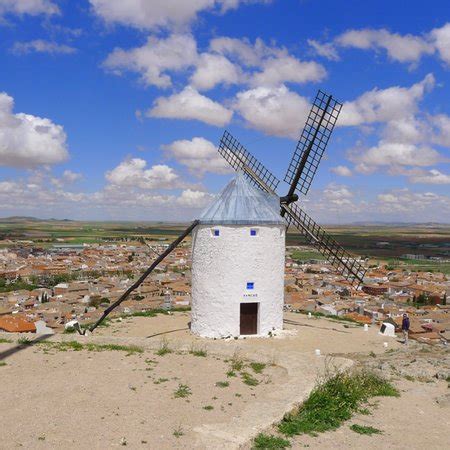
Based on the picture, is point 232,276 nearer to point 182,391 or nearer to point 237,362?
point 237,362

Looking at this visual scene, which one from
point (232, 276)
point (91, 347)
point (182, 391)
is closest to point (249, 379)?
point (182, 391)

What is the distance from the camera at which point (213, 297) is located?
1642 centimetres

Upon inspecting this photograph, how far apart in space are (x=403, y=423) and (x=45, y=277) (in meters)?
80.6

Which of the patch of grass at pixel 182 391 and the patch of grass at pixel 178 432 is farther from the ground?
the patch of grass at pixel 178 432

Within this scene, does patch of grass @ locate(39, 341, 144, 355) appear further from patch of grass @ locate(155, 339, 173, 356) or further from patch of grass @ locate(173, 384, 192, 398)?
→ patch of grass @ locate(173, 384, 192, 398)

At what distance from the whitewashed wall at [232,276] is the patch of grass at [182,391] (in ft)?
19.2

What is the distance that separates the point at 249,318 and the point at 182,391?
265 inches

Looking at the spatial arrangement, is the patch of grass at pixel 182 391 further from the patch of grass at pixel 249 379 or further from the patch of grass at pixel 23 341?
the patch of grass at pixel 23 341

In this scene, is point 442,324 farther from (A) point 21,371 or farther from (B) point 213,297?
(A) point 21,371

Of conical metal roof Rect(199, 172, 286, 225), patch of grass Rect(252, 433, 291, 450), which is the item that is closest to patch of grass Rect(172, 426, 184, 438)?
patch of grass Rect(252, 433, 291, 450)

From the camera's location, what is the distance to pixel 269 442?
806 centimetres


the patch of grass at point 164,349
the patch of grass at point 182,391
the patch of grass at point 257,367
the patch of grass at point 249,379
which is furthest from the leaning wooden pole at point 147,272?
the patch of grass at point 182,391

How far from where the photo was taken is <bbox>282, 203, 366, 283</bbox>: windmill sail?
55.4ft

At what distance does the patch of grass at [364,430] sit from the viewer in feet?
29.3
